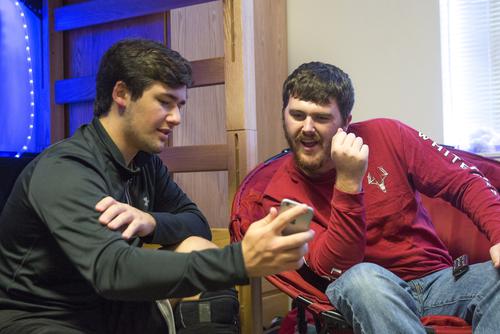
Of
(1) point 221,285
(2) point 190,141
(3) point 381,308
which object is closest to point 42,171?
(1) point 221,285

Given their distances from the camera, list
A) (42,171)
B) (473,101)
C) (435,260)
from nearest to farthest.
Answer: (42,171) < (435,260) < (473,101)

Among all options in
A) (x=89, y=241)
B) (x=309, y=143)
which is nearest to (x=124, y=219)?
(x=89, y=241)

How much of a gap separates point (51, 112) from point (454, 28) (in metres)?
1.85

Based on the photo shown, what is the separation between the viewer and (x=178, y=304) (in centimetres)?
130

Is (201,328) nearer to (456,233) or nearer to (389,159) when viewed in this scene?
(389,159)

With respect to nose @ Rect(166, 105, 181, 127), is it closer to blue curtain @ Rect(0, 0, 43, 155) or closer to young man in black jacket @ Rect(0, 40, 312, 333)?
young man in black jacket @ Rect(0, 40, 312, 333)

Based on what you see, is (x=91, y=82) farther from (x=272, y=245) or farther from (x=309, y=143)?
(x=272, y=245)

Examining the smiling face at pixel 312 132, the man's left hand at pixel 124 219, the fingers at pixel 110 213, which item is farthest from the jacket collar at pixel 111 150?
the smiling face at pixel 312 132

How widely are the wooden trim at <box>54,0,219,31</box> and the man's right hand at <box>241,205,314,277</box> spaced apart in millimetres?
1373

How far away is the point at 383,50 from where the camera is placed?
219cm

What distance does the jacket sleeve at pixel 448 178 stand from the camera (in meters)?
1.30

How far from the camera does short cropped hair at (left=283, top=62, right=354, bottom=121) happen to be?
1.45 m

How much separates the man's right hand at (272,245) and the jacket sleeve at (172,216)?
1.69ft

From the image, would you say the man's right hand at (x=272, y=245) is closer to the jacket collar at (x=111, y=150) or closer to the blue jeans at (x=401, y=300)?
the blue jeans at (x=401, y=300)
